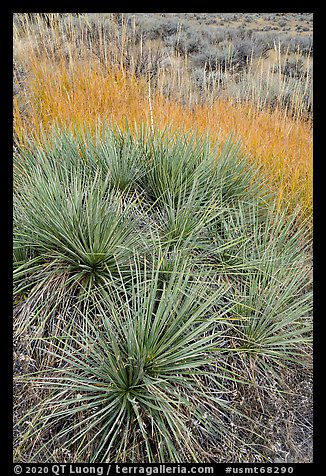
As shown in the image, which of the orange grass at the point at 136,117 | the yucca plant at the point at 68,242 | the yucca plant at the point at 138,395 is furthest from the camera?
the orange grass at the point at 136,117

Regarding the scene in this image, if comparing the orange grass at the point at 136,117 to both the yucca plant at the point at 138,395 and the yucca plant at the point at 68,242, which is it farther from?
the yucca plant at the point at 138,395

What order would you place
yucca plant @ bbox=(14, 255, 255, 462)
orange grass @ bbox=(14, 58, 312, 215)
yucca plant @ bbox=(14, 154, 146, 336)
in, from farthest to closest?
orange grass @ bbox=(14, 58, 312, 215)
yucca plant @ bbox=(14, 154, 146, 336)
yucca plant @ bbox=(14, 255, 255, 462)

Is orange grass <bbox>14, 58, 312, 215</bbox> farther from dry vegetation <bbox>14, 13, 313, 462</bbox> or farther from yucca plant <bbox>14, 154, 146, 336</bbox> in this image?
yucca plant <bbox>14, 154, 146, 336</bbox>

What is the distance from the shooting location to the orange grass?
11.4 feet

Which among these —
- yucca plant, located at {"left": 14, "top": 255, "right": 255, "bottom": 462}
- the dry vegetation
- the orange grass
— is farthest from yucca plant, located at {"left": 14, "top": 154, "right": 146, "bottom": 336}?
the orange grass

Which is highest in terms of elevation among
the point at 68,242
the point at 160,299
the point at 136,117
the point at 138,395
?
the point at 136,117

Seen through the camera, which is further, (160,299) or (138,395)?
(160,299)

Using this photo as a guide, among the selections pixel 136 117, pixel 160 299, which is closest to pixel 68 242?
pixel 160 299

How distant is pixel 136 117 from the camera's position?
3.76 meters

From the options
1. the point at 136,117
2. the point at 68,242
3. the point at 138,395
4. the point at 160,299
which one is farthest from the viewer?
the point at 136,117

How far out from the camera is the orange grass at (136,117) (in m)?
3.47

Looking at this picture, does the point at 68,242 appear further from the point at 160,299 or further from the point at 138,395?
the point at 138,395

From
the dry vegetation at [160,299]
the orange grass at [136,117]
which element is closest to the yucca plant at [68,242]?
the dry vegetation at [160,299]
